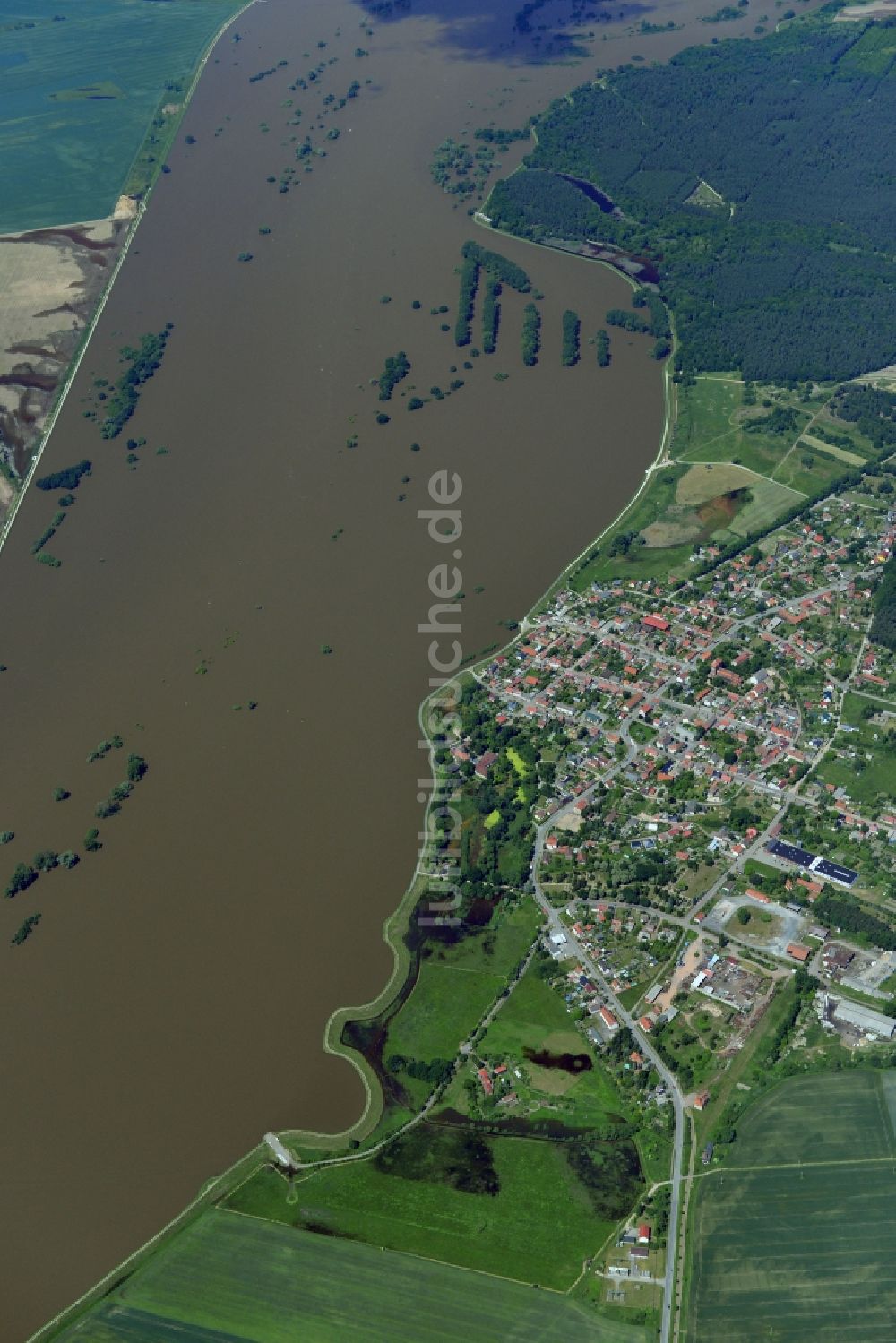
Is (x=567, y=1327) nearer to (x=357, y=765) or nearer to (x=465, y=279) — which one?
(x=357, y=765)

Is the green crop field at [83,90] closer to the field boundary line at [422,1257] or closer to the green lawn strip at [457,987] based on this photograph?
the green lawn strip at [457,987]

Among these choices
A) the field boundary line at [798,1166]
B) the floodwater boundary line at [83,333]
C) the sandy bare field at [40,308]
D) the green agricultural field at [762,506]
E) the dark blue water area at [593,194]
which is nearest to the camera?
the field boundary line at [798,1166]

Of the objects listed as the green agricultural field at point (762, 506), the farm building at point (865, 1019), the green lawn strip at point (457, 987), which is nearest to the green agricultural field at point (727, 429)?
the green agricultural field at point (762, 506)

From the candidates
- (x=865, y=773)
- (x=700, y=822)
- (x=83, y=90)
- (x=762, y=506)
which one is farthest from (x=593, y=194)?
(x=700, y=822)

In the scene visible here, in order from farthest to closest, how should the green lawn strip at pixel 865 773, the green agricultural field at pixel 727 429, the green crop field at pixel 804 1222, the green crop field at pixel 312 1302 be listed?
the green agricultural field at pixel 727 429 < the green lawn strip at pixel 865 773 < the green crop field at pixel 312 1302 < the green crop field at pixel 804 1222

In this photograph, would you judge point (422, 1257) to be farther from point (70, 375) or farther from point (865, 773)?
point (70, 375)

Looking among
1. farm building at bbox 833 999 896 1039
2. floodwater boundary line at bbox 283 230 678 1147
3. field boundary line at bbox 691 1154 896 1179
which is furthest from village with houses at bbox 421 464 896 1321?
floodwater boundary line at bbox 283 230 678 1147

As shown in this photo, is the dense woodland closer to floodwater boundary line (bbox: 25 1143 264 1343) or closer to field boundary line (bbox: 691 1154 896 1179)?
field boundary line (bbox: 691 1154 896 1179)
